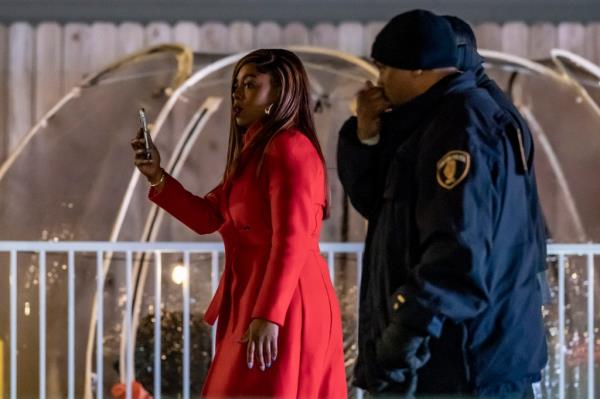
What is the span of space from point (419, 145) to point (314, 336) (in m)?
0.68

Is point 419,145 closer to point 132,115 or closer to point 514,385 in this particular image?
point 514,385

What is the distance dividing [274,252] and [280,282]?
64 millimetres

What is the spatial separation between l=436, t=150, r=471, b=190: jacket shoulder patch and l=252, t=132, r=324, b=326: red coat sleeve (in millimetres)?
541

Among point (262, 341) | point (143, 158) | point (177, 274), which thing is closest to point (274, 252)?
point (262, 341)

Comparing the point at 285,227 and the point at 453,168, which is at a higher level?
the point at 453,168

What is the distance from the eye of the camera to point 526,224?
1.80 metres

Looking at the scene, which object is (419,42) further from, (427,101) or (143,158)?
(143,158)

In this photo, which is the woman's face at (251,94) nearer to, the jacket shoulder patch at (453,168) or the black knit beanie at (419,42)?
the black knit beanie at (419,42)

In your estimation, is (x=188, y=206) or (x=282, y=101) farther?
(x=188, y=206)

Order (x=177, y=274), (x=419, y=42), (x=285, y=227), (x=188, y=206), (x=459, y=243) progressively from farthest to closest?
→ 1. (x=177, y=274)
2. (x=188, y=206)
3. (x=285, y=227)
4. (x=419, y=42)
5. (x=459, y=243)

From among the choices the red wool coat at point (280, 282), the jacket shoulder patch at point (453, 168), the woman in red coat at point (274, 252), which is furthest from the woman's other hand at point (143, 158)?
the jacket shoulder patch at point (453, 168)

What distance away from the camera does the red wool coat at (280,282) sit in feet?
7.24

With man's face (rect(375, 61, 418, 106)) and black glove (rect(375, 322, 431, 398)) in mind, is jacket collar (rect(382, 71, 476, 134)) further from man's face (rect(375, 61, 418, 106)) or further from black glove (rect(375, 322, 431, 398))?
black glove (rect(375, 322, 431, 398))

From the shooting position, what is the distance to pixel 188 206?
2.45m
